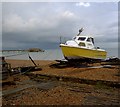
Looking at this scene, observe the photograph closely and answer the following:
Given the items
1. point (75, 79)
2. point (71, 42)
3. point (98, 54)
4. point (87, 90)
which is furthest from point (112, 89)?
Result: point (98, 54)

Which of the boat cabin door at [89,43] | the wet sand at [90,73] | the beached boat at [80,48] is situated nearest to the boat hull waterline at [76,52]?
the beached boat at [80,48]

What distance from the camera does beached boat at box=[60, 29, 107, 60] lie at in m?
19.2

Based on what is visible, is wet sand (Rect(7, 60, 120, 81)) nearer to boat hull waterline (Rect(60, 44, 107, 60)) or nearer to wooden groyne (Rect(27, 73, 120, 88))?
wooden groyne (Rect(27, 73, 120, 88))

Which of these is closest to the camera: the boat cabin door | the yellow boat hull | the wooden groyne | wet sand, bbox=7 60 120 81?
the wooden groyne

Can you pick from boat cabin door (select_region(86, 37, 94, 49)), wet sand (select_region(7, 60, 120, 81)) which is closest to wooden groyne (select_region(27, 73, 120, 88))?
wet sand (select_region(7, 60, 120, 81))

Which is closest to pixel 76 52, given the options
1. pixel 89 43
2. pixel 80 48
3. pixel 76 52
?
pixel 76 52

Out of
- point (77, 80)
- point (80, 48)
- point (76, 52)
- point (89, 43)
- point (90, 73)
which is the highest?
point (89, 43)

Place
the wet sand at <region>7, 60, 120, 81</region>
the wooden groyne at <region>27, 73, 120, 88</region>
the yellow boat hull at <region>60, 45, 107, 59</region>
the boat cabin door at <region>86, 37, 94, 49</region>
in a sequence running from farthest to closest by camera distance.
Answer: the boat cabin door at <region>86, 37, 94, 49</region> → the yellow boat hull at <region>60, 45, 107, 59</region> → the wet sand at <region>7, 60, 120, 81</region> → the wooden groyne at <region>27, 73, 120, 88</region>

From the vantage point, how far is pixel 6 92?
9336 millimetres

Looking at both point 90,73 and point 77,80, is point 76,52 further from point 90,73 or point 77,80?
point 77,80

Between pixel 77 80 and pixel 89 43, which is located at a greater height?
pixel 89 43

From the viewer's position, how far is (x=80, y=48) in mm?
19453

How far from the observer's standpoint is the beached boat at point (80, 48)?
19.2 meters

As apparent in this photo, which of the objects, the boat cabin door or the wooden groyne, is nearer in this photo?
the wooden groyne
